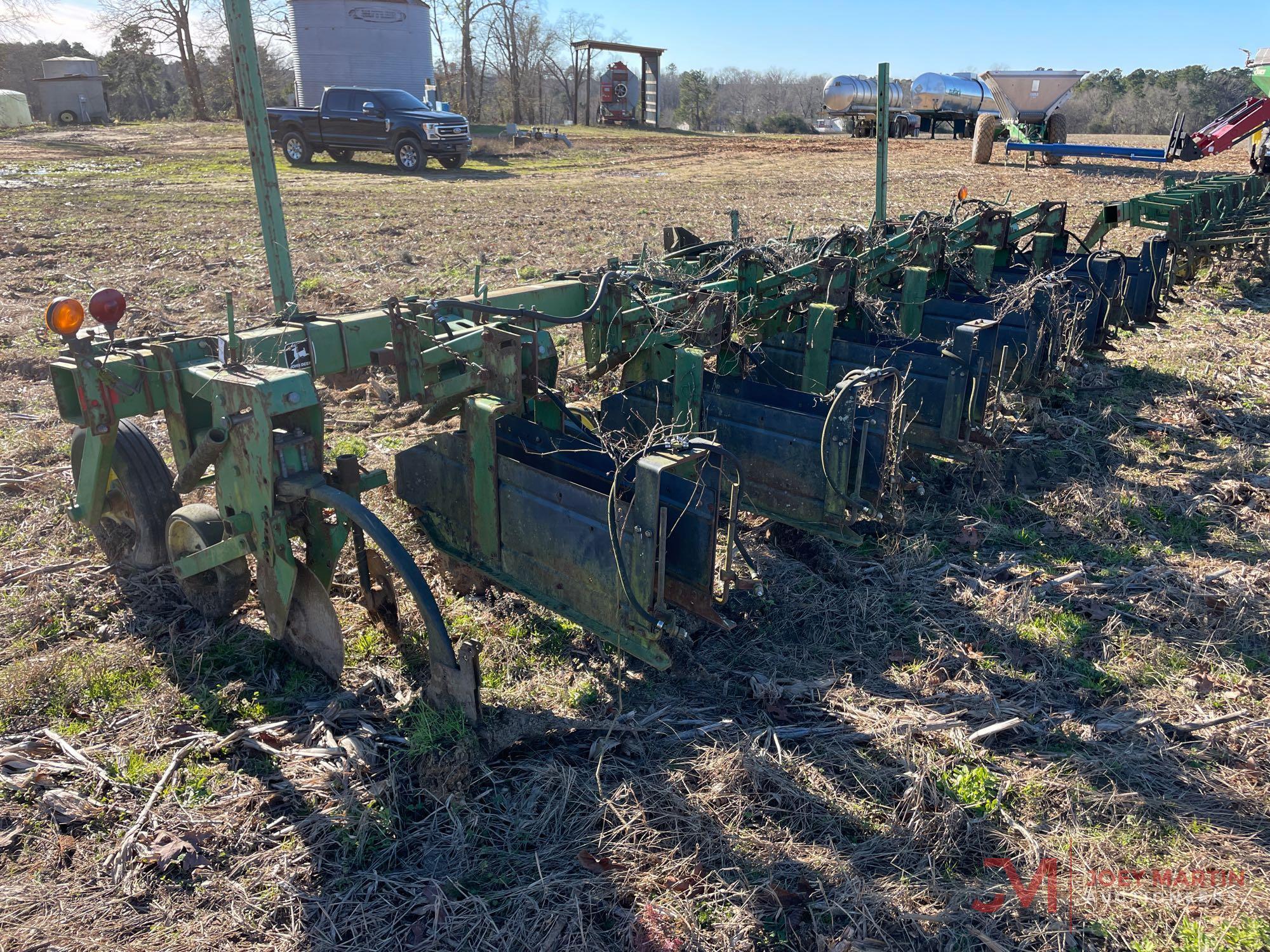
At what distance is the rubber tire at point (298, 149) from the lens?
945 inches

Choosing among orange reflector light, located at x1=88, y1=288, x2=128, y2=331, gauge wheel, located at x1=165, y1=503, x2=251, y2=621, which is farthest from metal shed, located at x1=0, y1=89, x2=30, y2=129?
gauge wheel, located at x1=165, y1=503, x2=251, y2=621

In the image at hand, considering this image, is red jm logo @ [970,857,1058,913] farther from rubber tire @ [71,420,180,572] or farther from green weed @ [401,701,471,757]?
rubber tire @ [71,420,180,572]

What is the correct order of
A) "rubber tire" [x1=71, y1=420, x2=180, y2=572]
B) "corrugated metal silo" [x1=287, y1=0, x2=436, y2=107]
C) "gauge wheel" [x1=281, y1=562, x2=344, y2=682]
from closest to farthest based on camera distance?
"gauge wheel" [x1=281, y1=562, x2=344, y2=682]
"rubber tire" [x1=71, y1=420, x2=180, y2=572]
"corrugated metal silo" [x1=287, y1=0, x2=436, y2=107]

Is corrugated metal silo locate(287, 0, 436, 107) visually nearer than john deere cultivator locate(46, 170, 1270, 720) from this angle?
No

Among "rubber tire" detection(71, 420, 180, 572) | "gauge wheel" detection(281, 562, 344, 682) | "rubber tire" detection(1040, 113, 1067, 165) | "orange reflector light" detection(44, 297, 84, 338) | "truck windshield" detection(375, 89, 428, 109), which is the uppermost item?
"truck windshield" detection(375, 89, 428, 109)

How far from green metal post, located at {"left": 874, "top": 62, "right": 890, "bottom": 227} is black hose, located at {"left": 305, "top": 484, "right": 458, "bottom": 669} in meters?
6.20

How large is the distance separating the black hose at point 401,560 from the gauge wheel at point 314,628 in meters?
0.40

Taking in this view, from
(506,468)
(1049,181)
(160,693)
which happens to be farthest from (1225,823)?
(1049,181)

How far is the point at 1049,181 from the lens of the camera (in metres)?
22.7

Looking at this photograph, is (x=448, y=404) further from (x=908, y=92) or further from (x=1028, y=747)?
(x=908, y=92)

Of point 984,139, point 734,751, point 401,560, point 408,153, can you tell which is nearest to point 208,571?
point 401,560

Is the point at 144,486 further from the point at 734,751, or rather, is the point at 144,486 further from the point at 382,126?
the point at 382,126

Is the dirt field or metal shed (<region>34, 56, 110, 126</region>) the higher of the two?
metal shed (<region>34, 56, 110, 126</region>)

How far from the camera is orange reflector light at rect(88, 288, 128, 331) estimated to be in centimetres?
408
